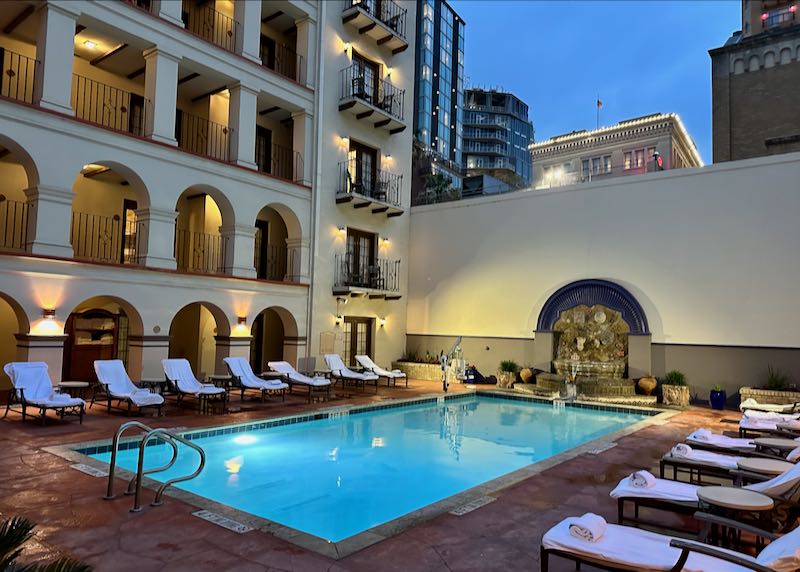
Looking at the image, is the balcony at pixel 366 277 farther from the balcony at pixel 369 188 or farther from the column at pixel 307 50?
the column at pixel 307 50

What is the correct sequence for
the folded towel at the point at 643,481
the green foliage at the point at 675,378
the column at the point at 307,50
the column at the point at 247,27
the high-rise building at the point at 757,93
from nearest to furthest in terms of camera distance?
the folded towel at the point at 643,481 → the green foliage at the point at 675,378 → the column at the point at 247,27 → the column at the point at 307,50 → the high-rise building at the point at 757,93

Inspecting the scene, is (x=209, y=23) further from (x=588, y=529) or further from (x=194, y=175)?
(x=588, y=529)

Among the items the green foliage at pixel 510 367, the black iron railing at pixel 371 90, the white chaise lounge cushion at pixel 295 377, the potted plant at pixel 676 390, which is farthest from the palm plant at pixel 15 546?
the black iron railing at pixel 371 90

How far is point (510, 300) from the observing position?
1866 cm

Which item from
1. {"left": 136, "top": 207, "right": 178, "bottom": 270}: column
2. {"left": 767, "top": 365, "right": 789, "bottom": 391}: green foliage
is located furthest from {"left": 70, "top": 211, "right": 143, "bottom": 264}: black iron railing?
{"left": 767, "top": 365, "right": 789, "bottom": 391}: green foliage

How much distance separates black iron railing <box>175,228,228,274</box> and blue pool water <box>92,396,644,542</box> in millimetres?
7643

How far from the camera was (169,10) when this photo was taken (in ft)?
46.6

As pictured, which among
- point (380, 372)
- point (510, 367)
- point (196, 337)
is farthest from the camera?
point (510, 367)

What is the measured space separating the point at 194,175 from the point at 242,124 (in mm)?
2311

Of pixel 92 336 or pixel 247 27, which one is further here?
pixel 247 27

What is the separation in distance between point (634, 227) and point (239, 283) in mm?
11345

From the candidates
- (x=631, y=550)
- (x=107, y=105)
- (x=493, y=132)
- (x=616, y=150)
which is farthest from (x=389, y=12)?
(x=493, y=132)

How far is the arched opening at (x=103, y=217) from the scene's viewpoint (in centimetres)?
1510

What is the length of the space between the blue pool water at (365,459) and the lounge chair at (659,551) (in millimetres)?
2724
